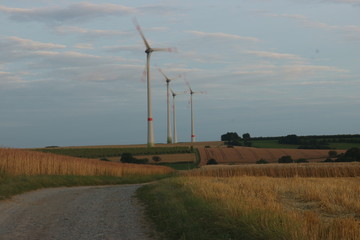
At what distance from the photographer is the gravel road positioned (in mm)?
12617

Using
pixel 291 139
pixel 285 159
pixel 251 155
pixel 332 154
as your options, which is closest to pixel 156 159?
pixel 251 155

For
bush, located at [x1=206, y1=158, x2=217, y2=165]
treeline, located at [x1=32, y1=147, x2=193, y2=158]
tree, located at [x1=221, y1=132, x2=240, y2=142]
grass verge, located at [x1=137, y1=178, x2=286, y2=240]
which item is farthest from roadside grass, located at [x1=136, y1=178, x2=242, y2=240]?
tree, located at [x1=221, y1=132, x2=240, y2=142]

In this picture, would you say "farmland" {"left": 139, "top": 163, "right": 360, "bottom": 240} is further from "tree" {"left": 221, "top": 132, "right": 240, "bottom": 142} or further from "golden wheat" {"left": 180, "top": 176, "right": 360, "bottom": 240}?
"tree" {"left": 221, "top": 132, "right": 240, "bottom": 142}

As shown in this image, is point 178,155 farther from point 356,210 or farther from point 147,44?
point 356,210

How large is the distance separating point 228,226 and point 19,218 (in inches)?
310

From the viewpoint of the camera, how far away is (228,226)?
11.4m

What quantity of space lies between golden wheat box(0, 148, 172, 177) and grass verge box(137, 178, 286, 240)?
71.7ft

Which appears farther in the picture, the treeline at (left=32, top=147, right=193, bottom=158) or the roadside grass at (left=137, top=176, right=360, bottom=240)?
the treeline at (left=32, top=147, right=193, bottom=158)

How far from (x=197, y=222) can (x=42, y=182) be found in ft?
74.2

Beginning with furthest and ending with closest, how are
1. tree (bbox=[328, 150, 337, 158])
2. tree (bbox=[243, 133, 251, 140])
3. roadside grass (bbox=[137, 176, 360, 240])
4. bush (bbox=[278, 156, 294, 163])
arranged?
tree (bbox=[243, 133, 251, 140]) < bush (bbox=[278, 156, 294, 163]) < tree (bbox=[328, 150, 337, 158]) < roadside grass (bbox=[137, 176, 360, 240])

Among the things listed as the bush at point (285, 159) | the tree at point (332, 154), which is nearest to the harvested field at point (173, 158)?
the bush at point (285, 159)

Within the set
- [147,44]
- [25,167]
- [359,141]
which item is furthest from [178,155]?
[25,167]

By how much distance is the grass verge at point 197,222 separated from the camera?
10.7 metres

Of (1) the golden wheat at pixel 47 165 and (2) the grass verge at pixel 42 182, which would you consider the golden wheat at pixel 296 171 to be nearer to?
(2) the grass verge at pixel 42 182
